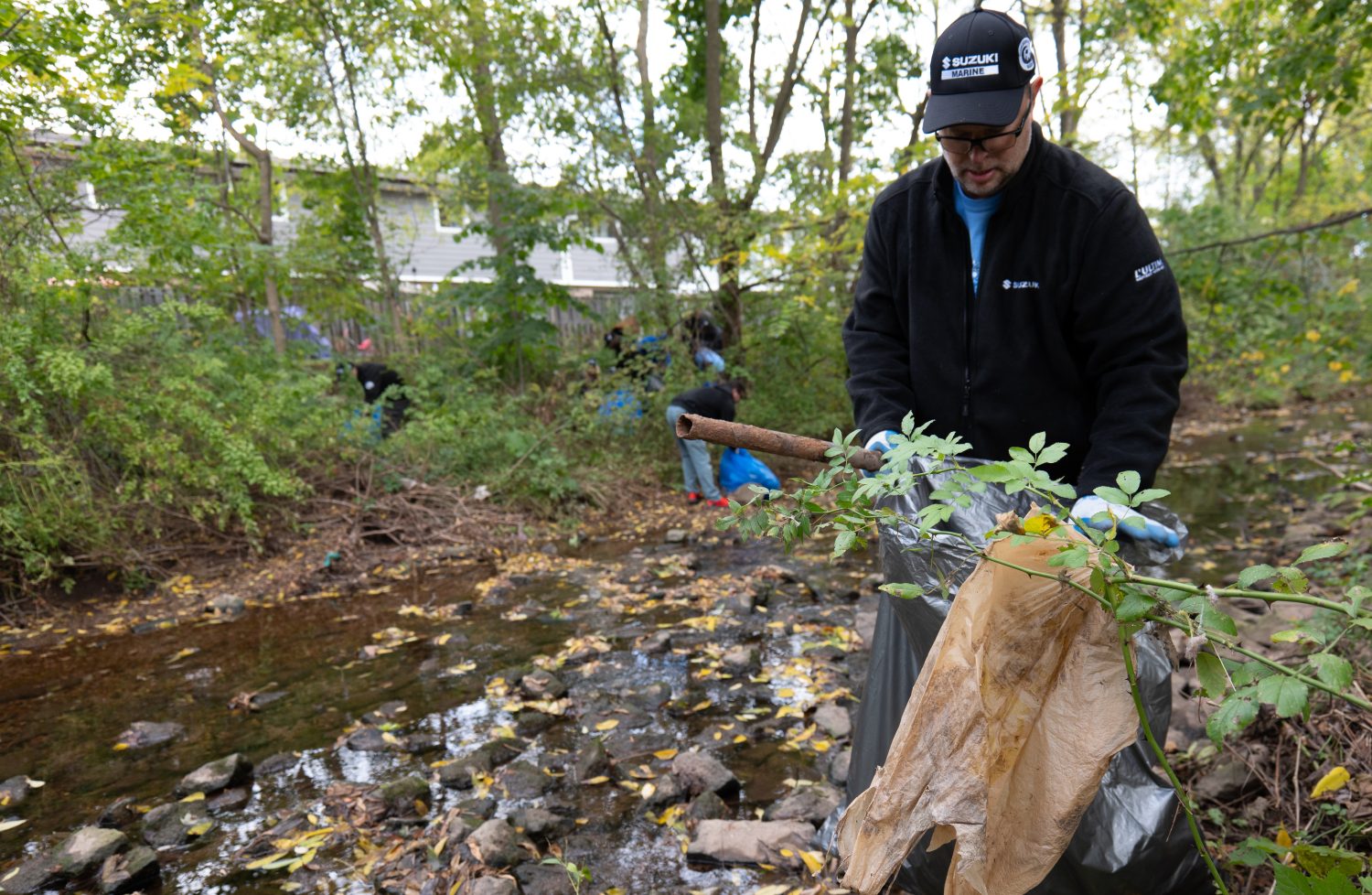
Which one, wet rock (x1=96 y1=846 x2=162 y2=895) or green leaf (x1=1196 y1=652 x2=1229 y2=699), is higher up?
green leaf (x1=1196 y1=652 x2=1229 y2=699)

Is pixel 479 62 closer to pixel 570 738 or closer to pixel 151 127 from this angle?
pixel 151 127

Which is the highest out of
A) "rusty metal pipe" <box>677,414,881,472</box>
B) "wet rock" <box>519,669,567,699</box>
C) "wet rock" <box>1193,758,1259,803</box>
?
"rusty metal pipe" <box>677,414,881,472</box>

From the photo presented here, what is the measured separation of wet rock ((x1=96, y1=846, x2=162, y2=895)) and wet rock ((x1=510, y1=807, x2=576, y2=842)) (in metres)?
1.00

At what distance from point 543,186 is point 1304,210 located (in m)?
8.74

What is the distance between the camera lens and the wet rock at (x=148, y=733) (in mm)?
3451

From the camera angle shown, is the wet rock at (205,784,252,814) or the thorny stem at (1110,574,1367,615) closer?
the thorny stem at (1110,574,1367,615)

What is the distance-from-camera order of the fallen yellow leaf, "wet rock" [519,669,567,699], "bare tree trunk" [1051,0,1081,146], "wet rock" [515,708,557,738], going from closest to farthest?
the fallen yellow leaf, "wet rock" [515,708,557,738], "wet rock" [519,669,567,699], "bare tree trunk" [1051,0,1081,146]

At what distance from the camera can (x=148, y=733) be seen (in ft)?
11.5

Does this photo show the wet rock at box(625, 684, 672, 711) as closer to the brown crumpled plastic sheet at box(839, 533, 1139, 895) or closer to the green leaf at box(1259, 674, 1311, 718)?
the brown crumpled plastic sheet at box(839, 533, 1139, 895)

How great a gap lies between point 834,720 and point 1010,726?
1972 millimetres

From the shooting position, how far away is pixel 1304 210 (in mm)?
10047

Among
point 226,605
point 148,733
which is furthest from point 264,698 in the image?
point 226,605

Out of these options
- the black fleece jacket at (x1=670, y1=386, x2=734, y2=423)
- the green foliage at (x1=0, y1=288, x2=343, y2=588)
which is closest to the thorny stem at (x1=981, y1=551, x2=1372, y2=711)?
the green foliage at (x1=0, y1=288, x2=343, y2=588)

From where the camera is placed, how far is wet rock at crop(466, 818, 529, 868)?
2.33 m
